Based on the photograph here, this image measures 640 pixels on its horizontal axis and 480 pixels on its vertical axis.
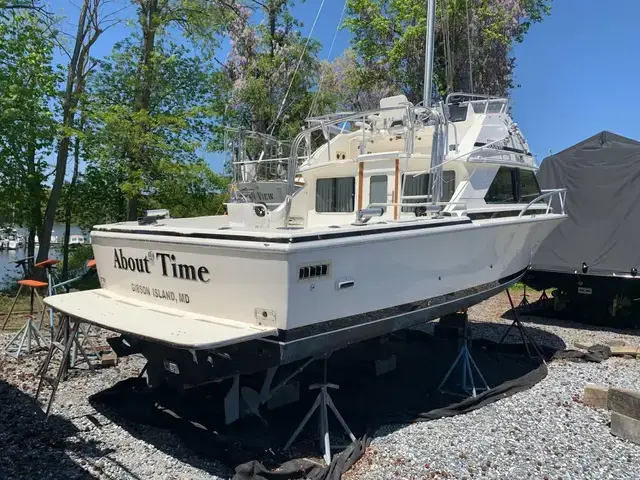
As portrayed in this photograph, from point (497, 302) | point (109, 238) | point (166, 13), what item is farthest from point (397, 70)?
point (109, 238)

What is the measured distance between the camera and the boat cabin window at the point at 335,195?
7.02 meters

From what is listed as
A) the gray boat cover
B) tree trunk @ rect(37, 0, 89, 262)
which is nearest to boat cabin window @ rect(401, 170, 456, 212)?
the gray boat cover

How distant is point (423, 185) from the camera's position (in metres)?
6.69

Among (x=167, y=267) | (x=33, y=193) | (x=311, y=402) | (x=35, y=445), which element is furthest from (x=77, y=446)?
Result: (x=33, y=193)

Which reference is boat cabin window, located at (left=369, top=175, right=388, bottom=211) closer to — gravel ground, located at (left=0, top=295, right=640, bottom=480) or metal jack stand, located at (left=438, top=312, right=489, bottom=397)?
metal jack stand, located at (left=438, top=312, right=489, bottom=397)

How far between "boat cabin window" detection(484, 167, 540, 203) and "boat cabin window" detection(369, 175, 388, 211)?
132 centimetres

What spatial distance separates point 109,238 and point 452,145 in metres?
4.34

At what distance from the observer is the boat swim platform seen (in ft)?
12.6

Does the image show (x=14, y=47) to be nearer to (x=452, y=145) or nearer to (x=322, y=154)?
(x=322, y=154)

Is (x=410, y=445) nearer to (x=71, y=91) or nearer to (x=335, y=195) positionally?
(x=335, y=195)

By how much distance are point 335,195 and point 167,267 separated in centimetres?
305

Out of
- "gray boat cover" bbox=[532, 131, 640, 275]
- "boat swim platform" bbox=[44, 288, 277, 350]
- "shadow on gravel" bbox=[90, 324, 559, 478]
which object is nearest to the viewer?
"boat swim platform" bbox=[44, 288, 277, 350]

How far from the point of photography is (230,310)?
14.3 ft

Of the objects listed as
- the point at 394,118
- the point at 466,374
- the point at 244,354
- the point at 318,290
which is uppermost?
the point at 394,118
